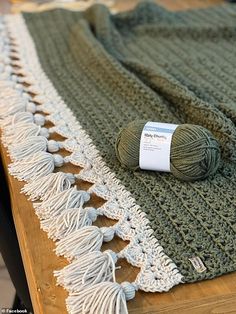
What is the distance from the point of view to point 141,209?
0.66 metres

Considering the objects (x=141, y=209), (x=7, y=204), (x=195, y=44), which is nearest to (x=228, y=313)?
(x=141, y=209)

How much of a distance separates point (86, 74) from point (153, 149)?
17.9 inches

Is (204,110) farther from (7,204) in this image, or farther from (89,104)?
(7,204)

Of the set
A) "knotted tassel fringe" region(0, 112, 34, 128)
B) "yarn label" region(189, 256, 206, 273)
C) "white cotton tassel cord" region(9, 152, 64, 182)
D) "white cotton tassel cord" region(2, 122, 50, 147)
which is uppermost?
"knotted tassel fringe" region(0, 112, 34, 128)

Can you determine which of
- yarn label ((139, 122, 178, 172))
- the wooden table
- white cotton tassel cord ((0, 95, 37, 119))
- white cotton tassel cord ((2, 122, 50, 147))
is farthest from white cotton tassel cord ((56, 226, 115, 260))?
white cotton tassel cord ((0, 95, 37, 119))

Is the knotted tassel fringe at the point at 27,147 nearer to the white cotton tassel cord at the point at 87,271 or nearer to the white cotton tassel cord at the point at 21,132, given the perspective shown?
the white cotton tassel cord at the point at 21,132

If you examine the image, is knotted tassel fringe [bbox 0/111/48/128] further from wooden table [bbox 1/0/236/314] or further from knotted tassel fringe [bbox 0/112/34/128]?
wooden table [bbox 1/0/236/314]

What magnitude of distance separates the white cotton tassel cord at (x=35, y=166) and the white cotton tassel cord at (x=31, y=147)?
2cm

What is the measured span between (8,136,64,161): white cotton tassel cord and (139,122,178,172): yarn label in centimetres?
16

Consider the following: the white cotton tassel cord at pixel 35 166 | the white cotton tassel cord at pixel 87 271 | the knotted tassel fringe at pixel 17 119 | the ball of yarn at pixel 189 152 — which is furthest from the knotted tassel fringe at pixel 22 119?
the white cotton tassel cord at pixel 87 271

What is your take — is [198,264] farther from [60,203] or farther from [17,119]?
[17,119]

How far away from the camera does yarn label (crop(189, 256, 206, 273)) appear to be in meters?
0.57

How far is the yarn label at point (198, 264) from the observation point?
571 millimetres

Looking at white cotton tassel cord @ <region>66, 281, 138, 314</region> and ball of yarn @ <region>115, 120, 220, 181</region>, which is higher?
ball of yarn @ <region>115, 120, 220, 181</region>
